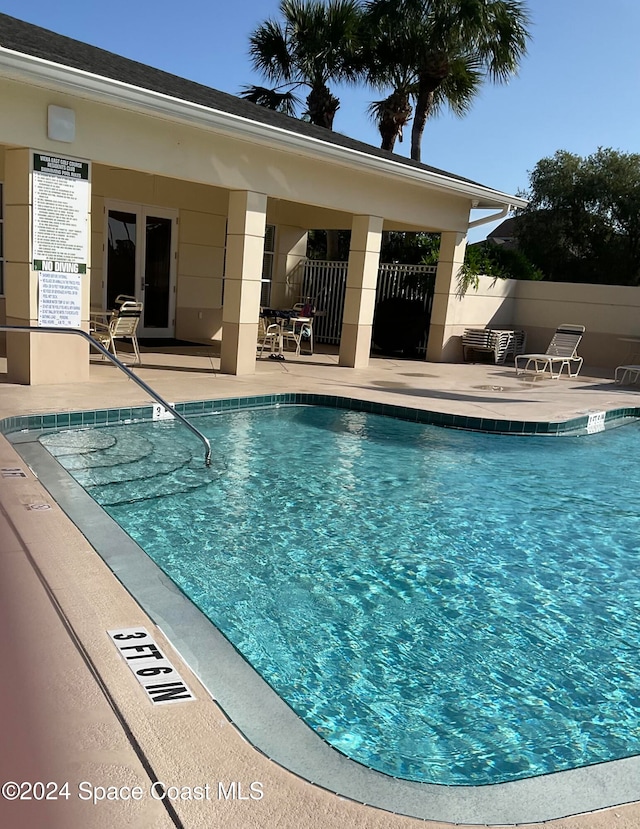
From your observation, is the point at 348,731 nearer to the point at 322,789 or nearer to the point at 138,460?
the point at 322,789

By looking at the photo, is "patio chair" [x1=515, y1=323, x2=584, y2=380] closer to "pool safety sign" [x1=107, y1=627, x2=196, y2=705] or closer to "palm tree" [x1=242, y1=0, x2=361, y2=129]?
"pool safety sign" [x1=107, y1=627, x2=196, y2=705]

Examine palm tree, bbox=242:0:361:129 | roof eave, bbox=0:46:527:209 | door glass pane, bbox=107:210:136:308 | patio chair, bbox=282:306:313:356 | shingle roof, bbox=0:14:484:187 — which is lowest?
patio chair, bbox=282:306:313:356

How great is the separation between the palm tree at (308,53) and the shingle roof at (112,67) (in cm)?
1084

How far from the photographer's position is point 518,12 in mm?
19750

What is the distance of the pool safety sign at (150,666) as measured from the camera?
264 cm

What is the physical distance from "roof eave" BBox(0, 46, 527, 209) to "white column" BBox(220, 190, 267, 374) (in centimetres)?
104

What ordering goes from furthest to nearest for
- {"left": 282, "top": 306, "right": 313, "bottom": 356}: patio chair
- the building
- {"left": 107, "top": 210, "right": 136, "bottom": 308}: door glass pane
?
{"left": 282, "top": 306, "right": 313, "bottom": 356}: patio chair, {"left": 107, "top": 210, "right": 136, "bottom": 308}: door glass pane, the building

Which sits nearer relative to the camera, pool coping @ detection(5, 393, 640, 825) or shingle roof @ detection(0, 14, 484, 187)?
pool coping @ detection(5, 393, 640, 825)

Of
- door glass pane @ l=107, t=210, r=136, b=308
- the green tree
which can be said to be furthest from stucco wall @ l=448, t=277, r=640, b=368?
the green tree

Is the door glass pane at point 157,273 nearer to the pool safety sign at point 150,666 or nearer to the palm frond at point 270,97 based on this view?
the palm frond at point 270,97

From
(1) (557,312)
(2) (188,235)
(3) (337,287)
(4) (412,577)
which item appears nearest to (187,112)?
(2) (188,235)

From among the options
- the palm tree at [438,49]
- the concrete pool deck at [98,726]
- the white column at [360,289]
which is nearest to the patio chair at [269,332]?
the white column at [360,289]

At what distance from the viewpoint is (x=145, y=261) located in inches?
539

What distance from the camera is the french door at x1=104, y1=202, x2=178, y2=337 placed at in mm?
13102
